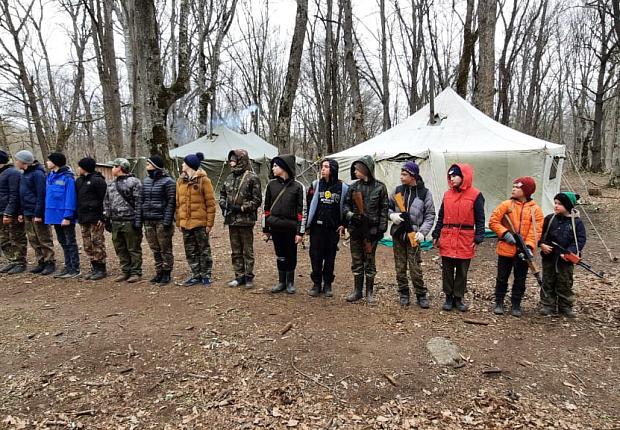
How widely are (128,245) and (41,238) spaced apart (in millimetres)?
1630

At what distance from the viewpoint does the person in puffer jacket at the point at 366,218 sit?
4473mm

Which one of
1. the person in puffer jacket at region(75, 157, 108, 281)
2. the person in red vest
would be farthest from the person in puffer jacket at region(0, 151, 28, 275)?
the person in red vest

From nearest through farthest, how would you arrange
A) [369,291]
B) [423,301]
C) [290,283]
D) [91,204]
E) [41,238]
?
[423,301]
[369,291]
[290,283]
[91,204]
[41,238]

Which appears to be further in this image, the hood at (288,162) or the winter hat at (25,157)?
the winter hat at (25,157)

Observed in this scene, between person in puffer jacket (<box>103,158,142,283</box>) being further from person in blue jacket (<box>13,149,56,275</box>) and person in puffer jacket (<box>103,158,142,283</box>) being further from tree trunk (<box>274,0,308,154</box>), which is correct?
tree trunk (<box>274,0,308,154</box>)

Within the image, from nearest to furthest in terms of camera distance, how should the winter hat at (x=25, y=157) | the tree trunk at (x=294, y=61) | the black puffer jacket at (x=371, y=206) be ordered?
1. the black puffer jacket at (x=371, y=206)
2. the winter hat at (x=25, y=157)
3. the tree trunk at (x=294, y=61)

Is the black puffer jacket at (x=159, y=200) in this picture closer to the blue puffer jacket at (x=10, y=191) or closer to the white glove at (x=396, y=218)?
the blue puffer jacket at (x=10, y=191)

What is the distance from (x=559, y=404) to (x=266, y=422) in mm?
2207

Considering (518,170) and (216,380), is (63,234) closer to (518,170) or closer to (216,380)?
(216,380)

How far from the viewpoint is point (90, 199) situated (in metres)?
5.32

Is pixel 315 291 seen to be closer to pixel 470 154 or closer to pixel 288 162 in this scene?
pixel 288 162

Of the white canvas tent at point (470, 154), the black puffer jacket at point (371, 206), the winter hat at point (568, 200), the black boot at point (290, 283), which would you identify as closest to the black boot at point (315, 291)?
the black boot at point (290, 283)

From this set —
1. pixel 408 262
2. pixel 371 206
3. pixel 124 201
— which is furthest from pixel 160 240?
pixel 408 262

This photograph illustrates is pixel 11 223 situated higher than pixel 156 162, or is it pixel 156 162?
pixel 156 162
